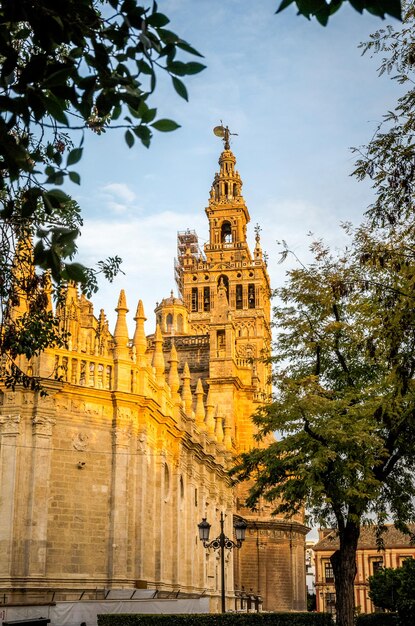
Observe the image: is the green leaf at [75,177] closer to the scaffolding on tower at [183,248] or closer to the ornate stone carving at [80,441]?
the ornate stone carving at [80,441]

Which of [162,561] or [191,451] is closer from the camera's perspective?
[162,561]

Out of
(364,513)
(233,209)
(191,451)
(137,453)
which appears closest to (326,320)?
(364,513)

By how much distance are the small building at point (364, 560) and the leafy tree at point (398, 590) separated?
99.0ft

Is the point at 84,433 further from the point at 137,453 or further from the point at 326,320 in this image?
the point at 326,320

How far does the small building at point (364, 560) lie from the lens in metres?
81.6

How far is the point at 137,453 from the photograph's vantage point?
88.1ft

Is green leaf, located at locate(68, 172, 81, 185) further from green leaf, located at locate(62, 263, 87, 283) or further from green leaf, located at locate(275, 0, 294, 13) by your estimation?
green leaf, located at locate(275, 0, 294, 13)

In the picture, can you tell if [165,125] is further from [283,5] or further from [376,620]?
[376,620]

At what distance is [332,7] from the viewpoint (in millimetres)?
5625

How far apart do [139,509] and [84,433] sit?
123 inches

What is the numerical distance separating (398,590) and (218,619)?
13.3 m

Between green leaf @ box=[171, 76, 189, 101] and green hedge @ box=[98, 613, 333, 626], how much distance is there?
18.6 metres

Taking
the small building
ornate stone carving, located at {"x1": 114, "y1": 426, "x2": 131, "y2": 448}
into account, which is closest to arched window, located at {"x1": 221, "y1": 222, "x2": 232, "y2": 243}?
the small building

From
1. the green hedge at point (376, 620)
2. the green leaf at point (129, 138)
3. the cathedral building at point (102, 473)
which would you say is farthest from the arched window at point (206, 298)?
the green leaf at point (129, 138)
